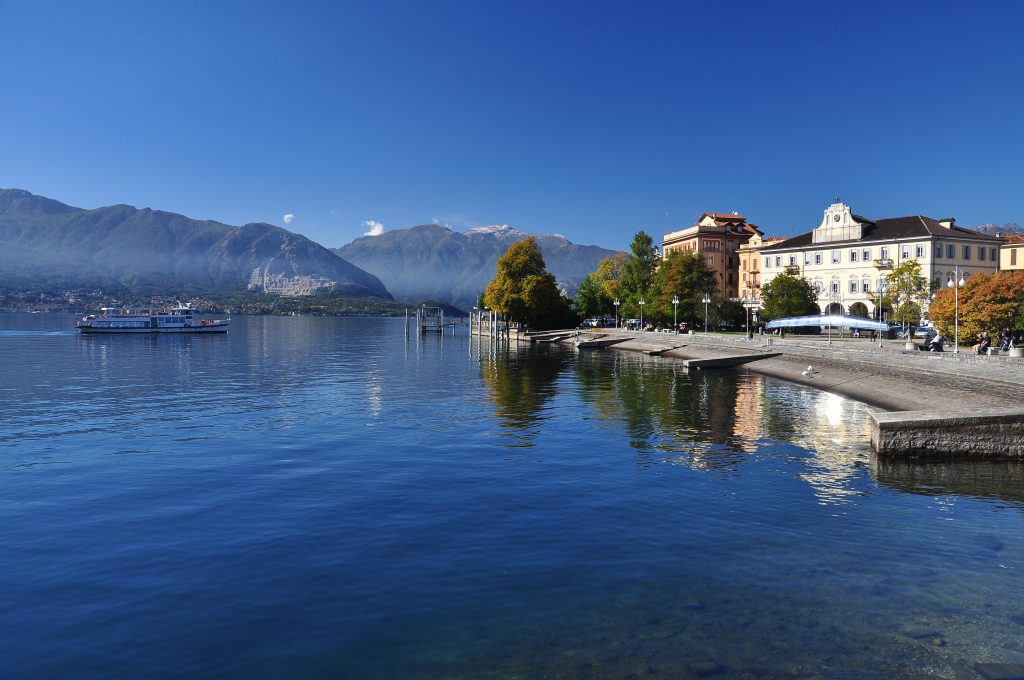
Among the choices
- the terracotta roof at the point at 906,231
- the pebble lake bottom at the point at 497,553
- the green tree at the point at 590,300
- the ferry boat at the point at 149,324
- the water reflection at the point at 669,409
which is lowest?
the water reflection at the point at 669,409

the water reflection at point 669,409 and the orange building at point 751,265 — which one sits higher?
the orange building at point 751,265

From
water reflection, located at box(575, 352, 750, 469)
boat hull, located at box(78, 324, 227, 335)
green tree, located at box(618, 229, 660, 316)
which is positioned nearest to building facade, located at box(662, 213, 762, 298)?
green tree, located at box(618, 229, 660, 316)

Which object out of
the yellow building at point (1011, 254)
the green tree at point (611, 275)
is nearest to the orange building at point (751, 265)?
the green tree at point (611, 275)

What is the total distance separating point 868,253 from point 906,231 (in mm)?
6250

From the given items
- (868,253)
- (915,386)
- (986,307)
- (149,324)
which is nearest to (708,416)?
(915,386)

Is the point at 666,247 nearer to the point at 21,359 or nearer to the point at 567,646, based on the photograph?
the point at 21,359

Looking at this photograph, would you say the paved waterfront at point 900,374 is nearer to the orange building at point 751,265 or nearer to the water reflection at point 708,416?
the water reflection at point 708,416

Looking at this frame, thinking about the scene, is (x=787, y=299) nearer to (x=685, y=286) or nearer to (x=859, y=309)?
(x=859, y=309)

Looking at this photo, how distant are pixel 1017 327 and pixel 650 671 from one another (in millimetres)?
68392

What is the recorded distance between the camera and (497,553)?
1590 centimetres

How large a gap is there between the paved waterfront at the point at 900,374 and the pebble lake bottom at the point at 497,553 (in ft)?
26.6

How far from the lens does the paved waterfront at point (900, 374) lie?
36.6 m

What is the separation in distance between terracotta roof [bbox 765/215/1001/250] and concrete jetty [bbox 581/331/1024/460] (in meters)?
39.9

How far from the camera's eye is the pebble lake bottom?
11219mm
